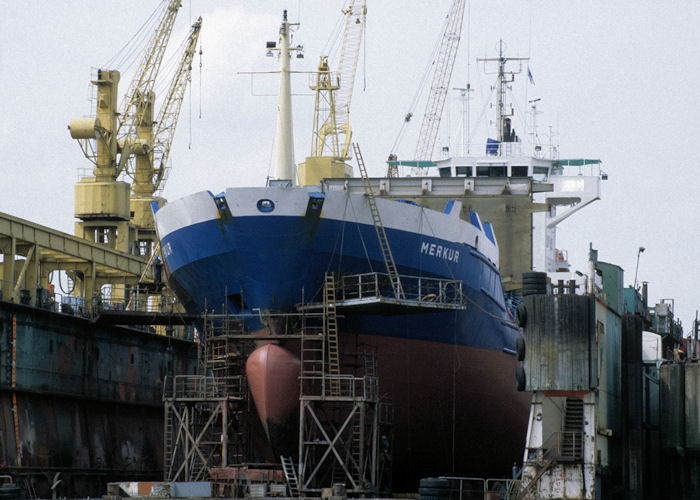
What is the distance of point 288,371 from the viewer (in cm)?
2873

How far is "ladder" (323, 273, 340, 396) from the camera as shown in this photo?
2869 centimetres

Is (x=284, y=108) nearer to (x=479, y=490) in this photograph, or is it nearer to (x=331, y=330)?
(x=331, y=330)

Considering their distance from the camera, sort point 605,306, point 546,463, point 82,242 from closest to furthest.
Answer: point 546,463, point 605,306, point 82,242

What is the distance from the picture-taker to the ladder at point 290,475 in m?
27.9

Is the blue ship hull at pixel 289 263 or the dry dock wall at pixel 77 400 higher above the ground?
the blue ship hull at pixel 289 263

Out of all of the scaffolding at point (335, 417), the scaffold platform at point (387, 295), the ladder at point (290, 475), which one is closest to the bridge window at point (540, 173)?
the scaffold platform at point (387, 295)

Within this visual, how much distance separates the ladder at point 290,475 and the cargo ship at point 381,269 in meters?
2.06

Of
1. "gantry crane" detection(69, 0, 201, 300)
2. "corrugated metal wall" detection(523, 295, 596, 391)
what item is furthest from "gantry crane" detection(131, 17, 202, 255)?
"corrugated metal wall" detection(523, 295, 596, 391)

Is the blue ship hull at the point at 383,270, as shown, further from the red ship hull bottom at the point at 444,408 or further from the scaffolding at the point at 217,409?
the scaffolding at the point at 217,409

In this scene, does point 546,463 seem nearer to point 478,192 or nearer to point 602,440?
point 602,440

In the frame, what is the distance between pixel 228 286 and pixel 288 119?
9.40 metres

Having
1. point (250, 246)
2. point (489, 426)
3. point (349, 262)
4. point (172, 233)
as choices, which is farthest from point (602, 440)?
point (172, 233)

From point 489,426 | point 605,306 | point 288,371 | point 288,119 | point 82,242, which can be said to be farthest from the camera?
point 82,242

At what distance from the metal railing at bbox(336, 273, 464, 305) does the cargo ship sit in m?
0.21
